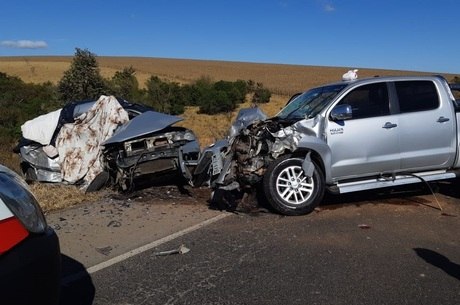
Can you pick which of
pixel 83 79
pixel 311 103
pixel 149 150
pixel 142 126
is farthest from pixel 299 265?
pixel 83 79

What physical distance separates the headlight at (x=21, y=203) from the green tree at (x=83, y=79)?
19738 mm

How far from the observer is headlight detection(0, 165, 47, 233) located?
96.7 inches

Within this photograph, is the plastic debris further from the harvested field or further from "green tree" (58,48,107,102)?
the harvested field

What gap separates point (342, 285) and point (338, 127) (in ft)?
9.53

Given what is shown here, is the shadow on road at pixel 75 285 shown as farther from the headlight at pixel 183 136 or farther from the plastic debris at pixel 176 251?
the headlight at pixel 183 136

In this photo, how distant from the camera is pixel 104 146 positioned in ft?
28.4

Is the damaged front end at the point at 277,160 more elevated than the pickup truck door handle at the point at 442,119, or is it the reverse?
the pickup truck door handle at the point at 442,119

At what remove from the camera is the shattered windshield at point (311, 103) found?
7066 mm

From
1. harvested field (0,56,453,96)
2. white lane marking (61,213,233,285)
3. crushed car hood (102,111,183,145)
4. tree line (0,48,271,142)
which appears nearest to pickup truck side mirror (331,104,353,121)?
white lane marking (61,213,233,285)

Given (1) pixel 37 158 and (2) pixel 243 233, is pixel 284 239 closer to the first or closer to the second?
(2) pixel 243 233

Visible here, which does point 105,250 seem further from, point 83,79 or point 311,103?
point 83,79

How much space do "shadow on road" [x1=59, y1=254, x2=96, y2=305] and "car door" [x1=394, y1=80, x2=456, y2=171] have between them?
14.5 ft

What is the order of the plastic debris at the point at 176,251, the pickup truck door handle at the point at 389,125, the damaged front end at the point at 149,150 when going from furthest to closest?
the damaged front end at the point at 149,150, the pickup truck door handle at the point at 389,125, the plastic debris at the point at 176,251

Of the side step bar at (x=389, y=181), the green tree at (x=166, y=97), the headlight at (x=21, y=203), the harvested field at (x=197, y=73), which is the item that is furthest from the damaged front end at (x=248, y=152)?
the harvested field at (x=197, y=73)
